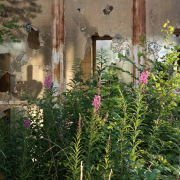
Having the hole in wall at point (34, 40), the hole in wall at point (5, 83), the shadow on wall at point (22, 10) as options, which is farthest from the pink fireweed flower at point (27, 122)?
the shadow on wall at point (22, 10)

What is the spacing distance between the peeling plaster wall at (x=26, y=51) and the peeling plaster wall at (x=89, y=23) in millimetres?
328

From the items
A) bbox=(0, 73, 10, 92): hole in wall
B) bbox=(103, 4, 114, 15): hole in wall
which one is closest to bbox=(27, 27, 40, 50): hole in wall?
bbox=(0, 73, 10, 92): hole in wall

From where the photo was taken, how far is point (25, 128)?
1781 millimetres

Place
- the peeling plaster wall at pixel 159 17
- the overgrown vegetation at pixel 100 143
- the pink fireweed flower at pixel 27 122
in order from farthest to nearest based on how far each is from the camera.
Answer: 1. the peeling plaster wall at pixel 159 17
2. the pink fireweed flower at pixel 27 122
3. the overgrown vegetation at pixel 100 143

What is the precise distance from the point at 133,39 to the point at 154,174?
2631 millimetres

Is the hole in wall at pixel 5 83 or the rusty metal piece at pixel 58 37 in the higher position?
the rusty metal piece at pixel 58 37

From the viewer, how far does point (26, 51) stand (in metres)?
3.44

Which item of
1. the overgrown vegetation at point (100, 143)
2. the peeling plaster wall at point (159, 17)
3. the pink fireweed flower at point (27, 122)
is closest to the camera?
the overgrown vegetation at point (100, 143)

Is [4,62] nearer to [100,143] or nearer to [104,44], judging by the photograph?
[104,44]

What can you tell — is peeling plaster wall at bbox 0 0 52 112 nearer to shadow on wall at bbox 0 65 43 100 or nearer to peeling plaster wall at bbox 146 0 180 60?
shadow on wall at bbox 0 65 43 100

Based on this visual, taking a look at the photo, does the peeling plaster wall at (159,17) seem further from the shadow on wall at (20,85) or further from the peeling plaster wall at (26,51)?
the shadow on wall at (20,85)

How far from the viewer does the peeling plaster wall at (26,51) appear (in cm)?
340

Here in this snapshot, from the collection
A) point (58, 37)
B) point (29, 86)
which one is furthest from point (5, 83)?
point (58, 37)

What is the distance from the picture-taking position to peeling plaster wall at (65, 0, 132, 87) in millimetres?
3387
